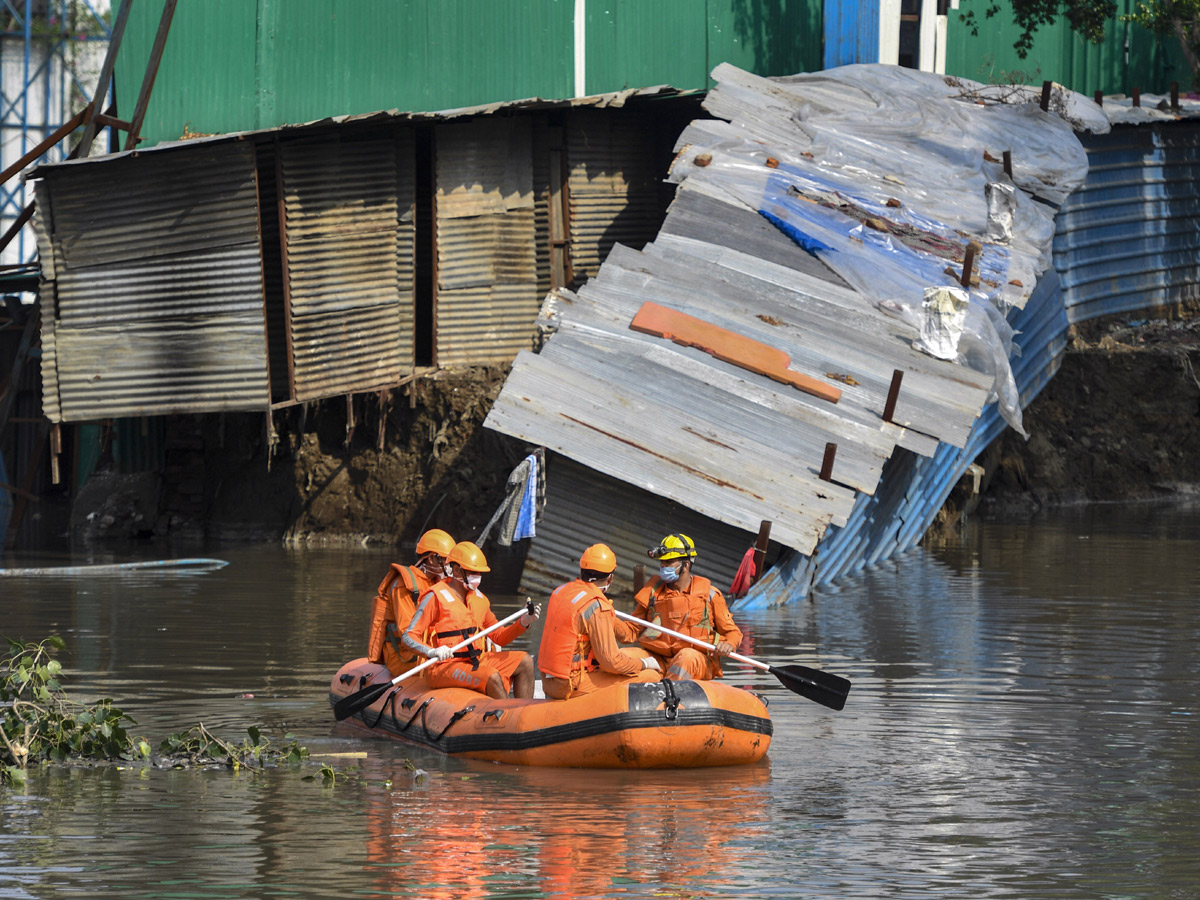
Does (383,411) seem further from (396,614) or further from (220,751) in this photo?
(220,751)

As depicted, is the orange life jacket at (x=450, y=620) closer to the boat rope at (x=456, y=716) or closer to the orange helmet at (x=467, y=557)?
the orange helmet at (x=467, y=557)

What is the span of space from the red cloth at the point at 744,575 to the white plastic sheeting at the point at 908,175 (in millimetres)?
4806

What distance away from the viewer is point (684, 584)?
14016mm

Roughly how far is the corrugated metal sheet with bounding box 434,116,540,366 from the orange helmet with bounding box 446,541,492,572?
12641 millimetres

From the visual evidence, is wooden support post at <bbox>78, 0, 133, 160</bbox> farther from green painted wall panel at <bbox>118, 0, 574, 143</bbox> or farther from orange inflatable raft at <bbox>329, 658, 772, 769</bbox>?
orange inflatable raft at <bbox>329, 658, 772, 769</bbox>

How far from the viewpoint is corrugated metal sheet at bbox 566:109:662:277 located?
2786 centimetres

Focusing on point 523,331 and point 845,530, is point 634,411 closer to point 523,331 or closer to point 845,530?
point 845,530

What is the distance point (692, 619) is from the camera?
1393 cm

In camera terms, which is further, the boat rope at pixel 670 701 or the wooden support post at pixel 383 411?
the wooden support post at pixel 383 411

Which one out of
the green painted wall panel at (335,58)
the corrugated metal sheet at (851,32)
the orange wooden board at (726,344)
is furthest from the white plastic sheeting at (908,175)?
the green painted wall panel at (335,58)

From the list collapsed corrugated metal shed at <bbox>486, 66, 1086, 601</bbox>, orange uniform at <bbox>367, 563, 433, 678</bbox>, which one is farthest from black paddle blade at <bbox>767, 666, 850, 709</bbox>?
collapsed corrugated metal shed at <bbox>486, 66, 1086, 601</bbox>

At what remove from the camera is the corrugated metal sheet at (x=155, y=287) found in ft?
77.1

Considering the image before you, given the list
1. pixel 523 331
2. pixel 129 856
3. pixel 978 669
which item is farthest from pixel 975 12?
pixel 129 856

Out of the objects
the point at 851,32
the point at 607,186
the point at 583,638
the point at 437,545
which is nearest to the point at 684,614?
the point at 583,638
